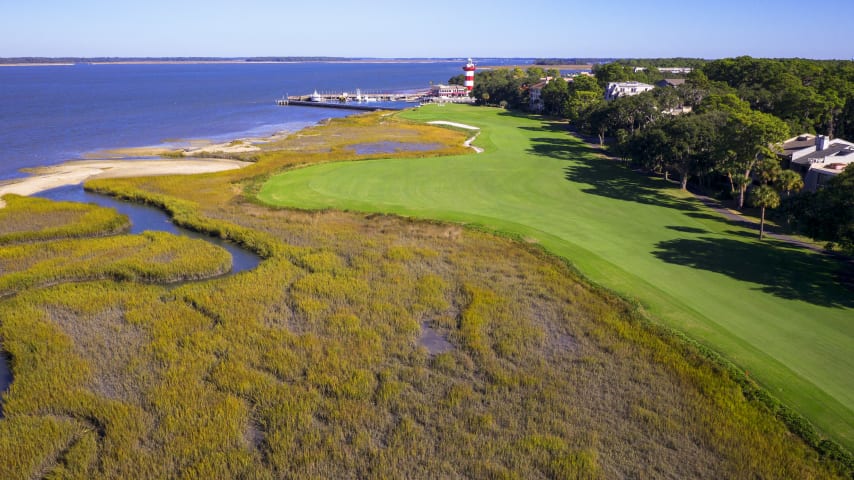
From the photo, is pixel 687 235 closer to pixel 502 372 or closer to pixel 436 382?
pixel 502 372

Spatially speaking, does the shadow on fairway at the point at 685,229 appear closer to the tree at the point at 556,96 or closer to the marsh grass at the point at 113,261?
the marsh grass at the point at 113,261

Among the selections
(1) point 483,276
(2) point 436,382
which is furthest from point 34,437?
(1) point 483,276

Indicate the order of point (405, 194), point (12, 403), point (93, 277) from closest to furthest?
point (12, 403) → point (93, 277) → point (405, 194)

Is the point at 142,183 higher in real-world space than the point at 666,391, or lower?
higher

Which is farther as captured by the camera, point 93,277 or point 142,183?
point 142,183

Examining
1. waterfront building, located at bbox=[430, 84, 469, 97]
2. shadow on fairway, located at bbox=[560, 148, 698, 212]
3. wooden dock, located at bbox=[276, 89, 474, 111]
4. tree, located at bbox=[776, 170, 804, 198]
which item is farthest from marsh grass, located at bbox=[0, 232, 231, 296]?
waterfront building, located at bbox=[430, 84, 469, 97]

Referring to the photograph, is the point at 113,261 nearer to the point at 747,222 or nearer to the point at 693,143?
the point at 747,222
